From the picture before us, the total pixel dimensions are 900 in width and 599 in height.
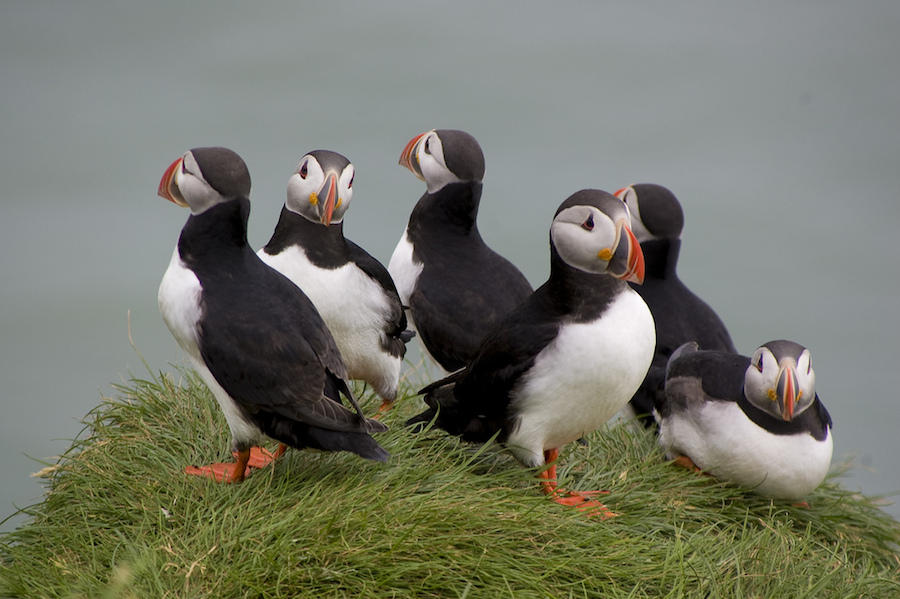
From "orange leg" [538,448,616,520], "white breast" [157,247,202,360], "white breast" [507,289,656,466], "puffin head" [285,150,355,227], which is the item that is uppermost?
"puffin head" [285,150,355,227]

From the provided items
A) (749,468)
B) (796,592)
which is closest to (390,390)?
(749,468)

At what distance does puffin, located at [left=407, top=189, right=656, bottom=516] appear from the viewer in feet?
11.7

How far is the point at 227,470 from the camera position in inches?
150

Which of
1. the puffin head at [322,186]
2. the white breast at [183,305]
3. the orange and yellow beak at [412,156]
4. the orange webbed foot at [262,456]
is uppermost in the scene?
the orange and yellow beak at [412,156]

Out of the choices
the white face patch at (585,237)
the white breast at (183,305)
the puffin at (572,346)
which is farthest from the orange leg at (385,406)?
the white face patch at (585,237)

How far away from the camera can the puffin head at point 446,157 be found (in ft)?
15.1

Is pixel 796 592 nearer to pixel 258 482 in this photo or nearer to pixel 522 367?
pixel 522 367

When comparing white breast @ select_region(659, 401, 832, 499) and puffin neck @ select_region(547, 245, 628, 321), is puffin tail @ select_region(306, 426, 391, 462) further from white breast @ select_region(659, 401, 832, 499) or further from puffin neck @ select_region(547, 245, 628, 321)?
white breast @ select_region(659, 401, 832, 499)

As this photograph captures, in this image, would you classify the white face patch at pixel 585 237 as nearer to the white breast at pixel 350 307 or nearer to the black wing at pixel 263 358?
the black wing at pixel 263 358

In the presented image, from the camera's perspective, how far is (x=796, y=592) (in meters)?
3.51

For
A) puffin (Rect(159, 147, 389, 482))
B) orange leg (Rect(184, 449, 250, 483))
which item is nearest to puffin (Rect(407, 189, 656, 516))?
puffin (Rect(159, 147, 389, 482))

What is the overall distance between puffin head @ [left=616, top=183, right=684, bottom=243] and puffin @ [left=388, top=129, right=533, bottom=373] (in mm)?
805

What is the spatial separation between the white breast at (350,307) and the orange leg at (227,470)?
0.76m

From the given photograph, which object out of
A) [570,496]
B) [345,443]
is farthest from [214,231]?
[570,496]
